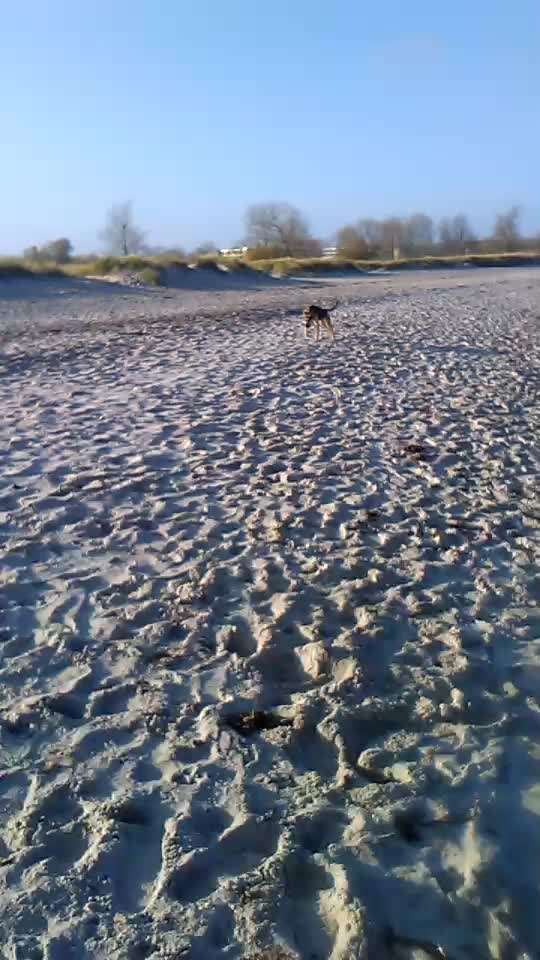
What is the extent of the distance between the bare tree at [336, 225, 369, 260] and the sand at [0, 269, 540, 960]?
6566 cm

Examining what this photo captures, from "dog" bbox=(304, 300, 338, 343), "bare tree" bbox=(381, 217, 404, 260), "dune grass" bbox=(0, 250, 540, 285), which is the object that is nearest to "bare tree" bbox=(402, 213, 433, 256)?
"bare tree" bbox=(381, 217, 404, 260)

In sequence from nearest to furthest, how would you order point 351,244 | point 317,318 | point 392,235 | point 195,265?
point 317,318 → point 195,265 → point 351,244 → point 392,235

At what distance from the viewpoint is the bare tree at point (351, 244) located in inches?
2893

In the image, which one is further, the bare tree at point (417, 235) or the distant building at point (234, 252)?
the bare tree at point (417, 235)

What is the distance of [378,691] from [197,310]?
21042 mm

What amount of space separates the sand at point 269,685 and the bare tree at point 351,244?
215 feet

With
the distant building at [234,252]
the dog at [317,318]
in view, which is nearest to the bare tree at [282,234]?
the distant building at [234,252]

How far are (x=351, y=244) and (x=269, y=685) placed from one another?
75044mm

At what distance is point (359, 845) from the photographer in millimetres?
3025

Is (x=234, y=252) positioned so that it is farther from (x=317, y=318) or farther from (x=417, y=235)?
(x=317, y=318)

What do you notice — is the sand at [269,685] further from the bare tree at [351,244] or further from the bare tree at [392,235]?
the bare tree at [392,235]

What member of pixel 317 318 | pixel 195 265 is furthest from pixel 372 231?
pixel 317 318

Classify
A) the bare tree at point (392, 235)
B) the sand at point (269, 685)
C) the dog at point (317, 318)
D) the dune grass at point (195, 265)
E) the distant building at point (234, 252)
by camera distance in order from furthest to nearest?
the bare tree at point (392, 235), the distant building at point (234, 252), the dune grass at point (195, 265), the dog at point (317, 318), the sand at point (269, 685)

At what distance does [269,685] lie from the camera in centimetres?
412
